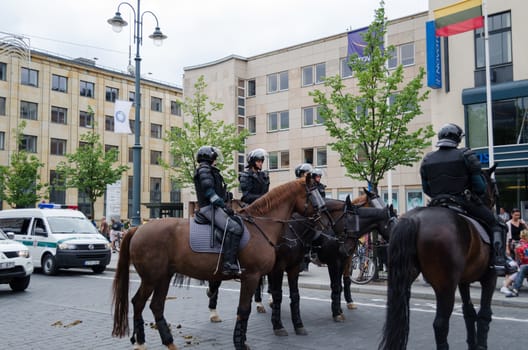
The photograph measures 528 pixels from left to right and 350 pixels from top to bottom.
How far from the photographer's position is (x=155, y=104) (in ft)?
230

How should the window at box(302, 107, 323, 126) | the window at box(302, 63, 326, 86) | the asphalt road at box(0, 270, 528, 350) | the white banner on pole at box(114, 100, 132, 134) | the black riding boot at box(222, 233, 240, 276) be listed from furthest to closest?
the window at box(302, 107, 323, 126) → the window at box(302, 63, 326, 86) → the white banner on pole at box(114, 100, 132, 134) → the asphalt road at box(0, 270, 528, 350) → the black riding boot at box(222, 233, 240, 276)

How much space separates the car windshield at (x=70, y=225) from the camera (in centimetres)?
1917

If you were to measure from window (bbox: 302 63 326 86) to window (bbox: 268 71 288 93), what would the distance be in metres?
1.86

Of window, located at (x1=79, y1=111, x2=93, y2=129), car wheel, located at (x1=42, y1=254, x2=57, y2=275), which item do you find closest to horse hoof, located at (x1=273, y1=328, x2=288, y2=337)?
car wheel, located at (x1=42, y1=254, x2=57, y2=275)

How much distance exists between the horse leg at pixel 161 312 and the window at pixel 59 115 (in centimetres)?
5654

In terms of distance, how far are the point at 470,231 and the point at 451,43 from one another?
22.3 metres

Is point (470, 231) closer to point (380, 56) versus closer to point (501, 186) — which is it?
point (380, 56)

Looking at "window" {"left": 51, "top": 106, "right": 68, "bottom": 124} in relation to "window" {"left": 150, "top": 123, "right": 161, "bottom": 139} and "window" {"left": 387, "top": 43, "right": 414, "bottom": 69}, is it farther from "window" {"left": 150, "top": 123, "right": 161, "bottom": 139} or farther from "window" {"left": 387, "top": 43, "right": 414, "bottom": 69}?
"window" {"left": 387, "top": 43, "right": 414, "bottom": 69}

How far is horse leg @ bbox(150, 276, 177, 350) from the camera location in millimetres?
7371

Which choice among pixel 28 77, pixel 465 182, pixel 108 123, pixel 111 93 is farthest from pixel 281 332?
pixel 111 93

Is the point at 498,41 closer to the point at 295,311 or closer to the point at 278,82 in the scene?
the point at 295,311

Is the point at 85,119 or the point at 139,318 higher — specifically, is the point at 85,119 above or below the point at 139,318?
above

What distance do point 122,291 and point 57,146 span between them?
185 feet

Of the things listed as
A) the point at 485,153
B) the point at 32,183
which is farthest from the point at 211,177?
the point at 32,183
